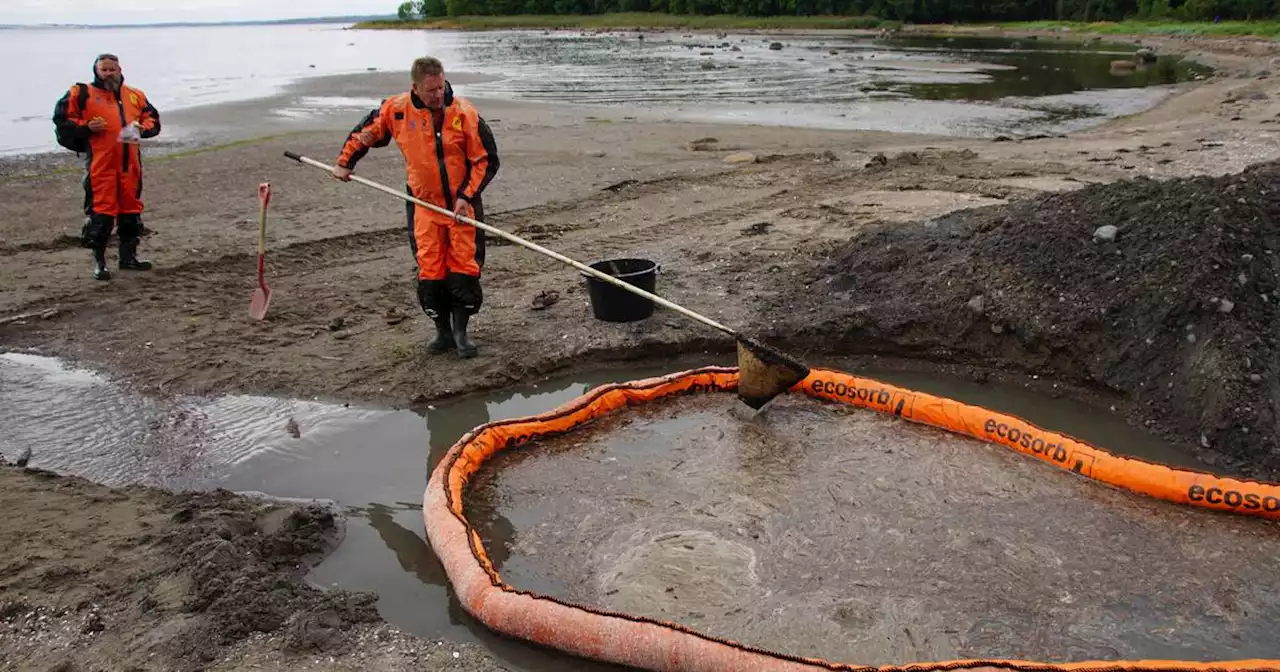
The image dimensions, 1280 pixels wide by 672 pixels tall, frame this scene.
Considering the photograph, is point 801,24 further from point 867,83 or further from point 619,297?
point 619,297

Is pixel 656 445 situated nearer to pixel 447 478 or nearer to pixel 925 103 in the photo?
pixel 447 478

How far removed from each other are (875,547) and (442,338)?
10.7 feet

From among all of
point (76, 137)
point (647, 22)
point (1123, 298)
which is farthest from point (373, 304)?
point (647, 22)

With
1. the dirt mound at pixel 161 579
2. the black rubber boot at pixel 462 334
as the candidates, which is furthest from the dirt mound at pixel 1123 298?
the dirt mound at pixel 161 579

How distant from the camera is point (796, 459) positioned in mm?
4676

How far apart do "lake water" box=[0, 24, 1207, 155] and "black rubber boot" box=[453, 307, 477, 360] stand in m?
12.3

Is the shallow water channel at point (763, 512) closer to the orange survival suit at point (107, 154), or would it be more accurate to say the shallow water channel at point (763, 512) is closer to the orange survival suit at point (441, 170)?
the orange survival suit at point (441, 170)

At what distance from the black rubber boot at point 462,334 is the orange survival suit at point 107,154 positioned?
3.37 m

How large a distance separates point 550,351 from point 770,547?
249cm

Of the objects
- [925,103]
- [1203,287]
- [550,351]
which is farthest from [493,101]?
[1203,287]

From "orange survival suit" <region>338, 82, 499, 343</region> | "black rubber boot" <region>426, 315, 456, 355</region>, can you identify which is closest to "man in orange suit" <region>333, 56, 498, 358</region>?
"orange survival suit" <region>338, 82, 499, 343</region>

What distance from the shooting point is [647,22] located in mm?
77188

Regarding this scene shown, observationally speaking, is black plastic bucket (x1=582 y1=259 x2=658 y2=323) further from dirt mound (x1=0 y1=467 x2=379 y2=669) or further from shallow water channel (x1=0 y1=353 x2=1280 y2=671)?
dirt mound (x1=0 y1=467 x2=379 y2=669)

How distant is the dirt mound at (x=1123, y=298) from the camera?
486 centimetres
